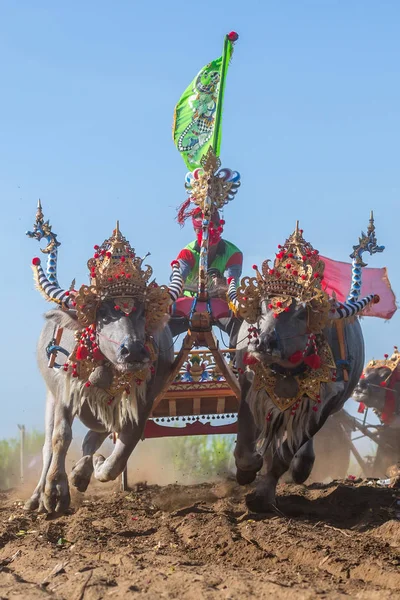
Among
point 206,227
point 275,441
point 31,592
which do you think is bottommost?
point 31,592

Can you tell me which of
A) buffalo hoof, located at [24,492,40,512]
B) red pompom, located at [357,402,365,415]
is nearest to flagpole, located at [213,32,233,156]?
buffalo hoof, located at [24,492,40,512]

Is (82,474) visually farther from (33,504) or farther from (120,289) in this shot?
(120,289)

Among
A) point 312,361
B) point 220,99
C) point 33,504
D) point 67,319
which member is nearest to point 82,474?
point 33,504

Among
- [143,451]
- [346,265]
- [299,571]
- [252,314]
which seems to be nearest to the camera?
[299,571]

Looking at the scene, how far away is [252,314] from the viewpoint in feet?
31.9

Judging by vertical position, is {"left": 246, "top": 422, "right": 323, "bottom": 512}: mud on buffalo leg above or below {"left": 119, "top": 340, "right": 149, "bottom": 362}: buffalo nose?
below

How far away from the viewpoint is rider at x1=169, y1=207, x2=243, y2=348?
1131 centimetres

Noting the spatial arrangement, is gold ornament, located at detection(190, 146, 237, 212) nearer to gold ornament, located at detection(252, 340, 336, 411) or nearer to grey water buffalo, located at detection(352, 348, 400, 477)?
gold ornament, located at detection(252, 340, 336, 411)

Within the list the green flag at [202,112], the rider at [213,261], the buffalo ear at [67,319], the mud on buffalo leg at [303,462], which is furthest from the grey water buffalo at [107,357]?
the green flag at [202,112]

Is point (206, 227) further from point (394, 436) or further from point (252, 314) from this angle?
A: point (394, 436)

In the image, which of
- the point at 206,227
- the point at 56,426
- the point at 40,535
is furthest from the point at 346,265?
the point at 40,535

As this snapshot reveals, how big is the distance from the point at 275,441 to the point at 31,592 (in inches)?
164

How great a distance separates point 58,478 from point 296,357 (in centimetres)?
240

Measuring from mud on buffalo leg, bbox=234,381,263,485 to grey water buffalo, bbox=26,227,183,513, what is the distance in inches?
35.4
